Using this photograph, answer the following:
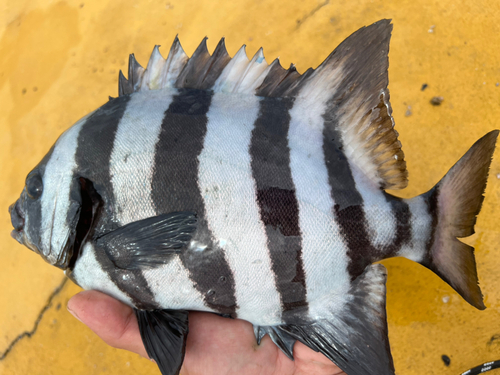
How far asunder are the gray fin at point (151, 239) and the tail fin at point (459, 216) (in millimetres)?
718

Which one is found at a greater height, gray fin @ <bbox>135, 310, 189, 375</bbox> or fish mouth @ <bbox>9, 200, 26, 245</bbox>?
fish mouth @ <bbox>9, 200, 26, 245</bbox>

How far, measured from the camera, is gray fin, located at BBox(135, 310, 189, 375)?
97 centimetres

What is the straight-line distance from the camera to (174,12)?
1860 mm

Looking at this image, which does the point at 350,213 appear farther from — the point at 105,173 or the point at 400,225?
the point at 105,173

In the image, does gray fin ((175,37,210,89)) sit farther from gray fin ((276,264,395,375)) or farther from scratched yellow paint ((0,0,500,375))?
gray fin ((276,264,395,375))

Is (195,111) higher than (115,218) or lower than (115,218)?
higher

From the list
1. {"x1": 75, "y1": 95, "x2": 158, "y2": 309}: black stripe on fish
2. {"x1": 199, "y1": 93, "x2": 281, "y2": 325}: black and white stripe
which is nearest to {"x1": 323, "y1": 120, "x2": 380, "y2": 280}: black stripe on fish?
{"x1": 199, "y1": 93, "x2": 281, "y2": 325}: black and white stripe

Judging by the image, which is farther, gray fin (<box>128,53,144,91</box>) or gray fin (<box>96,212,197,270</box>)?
gray fin (<box>128,53,144,91</box>)

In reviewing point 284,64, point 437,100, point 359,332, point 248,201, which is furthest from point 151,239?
point 437,100

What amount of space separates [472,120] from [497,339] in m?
0.93

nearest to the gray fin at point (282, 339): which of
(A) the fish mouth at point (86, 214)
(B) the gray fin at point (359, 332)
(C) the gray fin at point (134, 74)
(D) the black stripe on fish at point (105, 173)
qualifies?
(B) the gray fin at point (359, 332)

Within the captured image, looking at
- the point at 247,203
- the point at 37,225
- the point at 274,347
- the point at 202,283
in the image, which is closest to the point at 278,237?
the point at 247,203

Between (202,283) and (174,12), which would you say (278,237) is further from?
(174,12)

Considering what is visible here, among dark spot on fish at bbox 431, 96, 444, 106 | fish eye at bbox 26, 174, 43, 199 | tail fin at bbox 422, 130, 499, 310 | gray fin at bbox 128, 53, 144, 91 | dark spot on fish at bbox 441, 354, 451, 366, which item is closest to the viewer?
tail fin at bbox 422, 130, 499, 310
